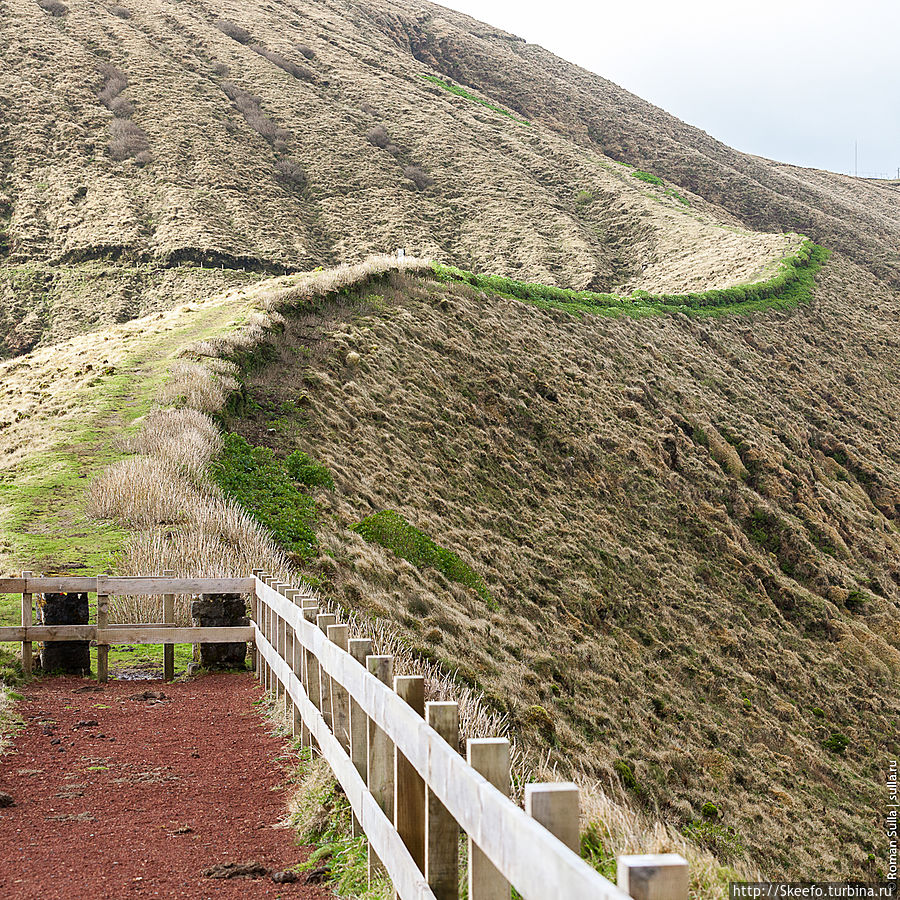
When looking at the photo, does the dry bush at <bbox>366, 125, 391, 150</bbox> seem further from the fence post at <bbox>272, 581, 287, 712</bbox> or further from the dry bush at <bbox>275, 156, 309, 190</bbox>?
the fence post at <bbox>272, 581, 287, 712</bbox>

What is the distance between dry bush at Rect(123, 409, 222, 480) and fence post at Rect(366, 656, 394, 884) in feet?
35.7

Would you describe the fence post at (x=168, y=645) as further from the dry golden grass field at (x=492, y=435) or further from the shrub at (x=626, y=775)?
the shrub at (x=626, y=775)

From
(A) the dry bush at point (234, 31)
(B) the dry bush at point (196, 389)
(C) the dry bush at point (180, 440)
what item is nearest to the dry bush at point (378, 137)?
(A) the dry bush at point (234, 31)

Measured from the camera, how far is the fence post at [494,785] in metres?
2.43

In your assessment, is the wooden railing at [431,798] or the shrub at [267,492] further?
the shrub at [267,492]

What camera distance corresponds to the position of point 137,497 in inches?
497

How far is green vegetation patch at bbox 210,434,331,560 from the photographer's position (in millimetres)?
14078

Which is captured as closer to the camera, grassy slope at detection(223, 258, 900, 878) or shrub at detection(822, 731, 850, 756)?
grassy slope at detection(223, 258, 900, 878)

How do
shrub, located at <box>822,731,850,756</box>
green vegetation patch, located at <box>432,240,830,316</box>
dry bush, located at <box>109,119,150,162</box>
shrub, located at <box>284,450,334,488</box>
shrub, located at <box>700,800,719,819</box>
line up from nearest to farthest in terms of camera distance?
shrub, located at <box>700,800,719,819</box>, shrub, located at <box>284,450,334,488</box>, shrub, located at <box>822,731,850,756</box>, green vegetation patch, located at <box>432,240,830,316</box>, dry bush, located at <box>109,119,150,162</box>

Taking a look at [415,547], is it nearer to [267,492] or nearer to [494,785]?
[267,492]

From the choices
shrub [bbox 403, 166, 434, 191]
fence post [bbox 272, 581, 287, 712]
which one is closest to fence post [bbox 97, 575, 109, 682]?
fence post [bbox 272, 581, 287, 712]

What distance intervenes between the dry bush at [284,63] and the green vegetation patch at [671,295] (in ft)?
127

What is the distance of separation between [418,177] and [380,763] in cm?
6264

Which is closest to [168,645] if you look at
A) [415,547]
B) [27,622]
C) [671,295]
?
[27,622]
